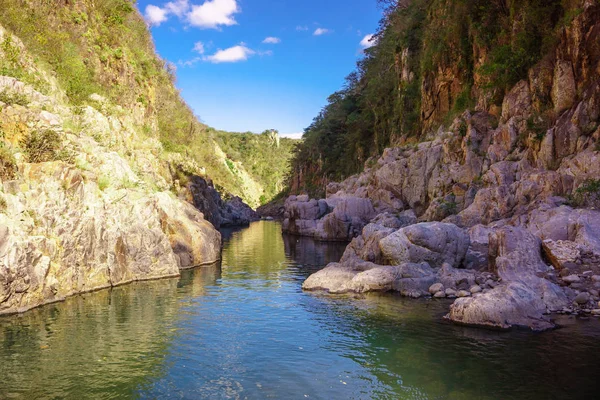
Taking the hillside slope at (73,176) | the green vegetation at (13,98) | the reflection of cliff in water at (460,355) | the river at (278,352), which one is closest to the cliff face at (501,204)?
the reflection of cliff in water at (460,355)

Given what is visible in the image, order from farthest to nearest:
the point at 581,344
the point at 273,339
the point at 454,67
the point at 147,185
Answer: the point at 454,67 < the point at 147,185 < the point at 273,339 < the point at 581,344

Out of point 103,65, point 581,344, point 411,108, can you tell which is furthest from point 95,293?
point 411,108

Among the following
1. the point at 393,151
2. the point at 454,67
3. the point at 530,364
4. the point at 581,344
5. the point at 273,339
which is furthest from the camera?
the point at 393,151

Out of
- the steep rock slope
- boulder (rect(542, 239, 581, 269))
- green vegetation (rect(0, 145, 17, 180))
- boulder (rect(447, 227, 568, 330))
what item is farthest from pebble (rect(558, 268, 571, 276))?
green vegetation (rect(0, 145, 17, 180))

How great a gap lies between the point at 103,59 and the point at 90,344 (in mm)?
32207

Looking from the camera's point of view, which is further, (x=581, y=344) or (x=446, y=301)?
(x=446, y=301)

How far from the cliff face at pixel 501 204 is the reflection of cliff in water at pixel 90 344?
7.73 metres

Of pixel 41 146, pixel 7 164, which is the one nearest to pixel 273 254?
pixel 41 146

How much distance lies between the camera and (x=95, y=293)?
806 inches

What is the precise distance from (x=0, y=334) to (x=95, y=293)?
5.78 metres

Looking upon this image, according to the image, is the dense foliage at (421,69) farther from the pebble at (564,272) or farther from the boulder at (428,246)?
the pebble at (564,272)

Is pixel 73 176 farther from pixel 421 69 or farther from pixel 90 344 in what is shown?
pixel 421 69

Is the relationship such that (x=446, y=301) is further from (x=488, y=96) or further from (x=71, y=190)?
(x=488, y=96)

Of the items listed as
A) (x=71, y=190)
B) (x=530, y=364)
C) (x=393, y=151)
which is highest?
(x=393, y=151)
